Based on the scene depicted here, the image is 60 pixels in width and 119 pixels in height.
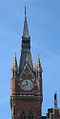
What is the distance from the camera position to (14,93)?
4500 inches

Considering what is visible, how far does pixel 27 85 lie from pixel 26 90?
0.86m

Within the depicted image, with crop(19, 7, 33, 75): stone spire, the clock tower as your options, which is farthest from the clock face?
crop(19, 7, 33, 75): stone spire

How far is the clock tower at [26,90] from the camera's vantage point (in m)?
113

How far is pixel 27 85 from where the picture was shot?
377 feet

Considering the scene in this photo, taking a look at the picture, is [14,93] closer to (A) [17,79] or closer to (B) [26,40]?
(A) [17,79]

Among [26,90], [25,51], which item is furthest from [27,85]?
[25,51]

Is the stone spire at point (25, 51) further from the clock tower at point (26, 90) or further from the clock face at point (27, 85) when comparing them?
the clock face at point (27, 85)

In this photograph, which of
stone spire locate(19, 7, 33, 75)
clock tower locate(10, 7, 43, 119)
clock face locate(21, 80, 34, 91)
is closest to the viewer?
clock tower locate(10, 7, 43, 119)

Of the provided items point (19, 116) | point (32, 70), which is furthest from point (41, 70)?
point (19, 116)

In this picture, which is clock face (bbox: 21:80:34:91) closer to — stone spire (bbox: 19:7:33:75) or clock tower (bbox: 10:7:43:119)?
clock tower (bbox: 10:7:43:119)

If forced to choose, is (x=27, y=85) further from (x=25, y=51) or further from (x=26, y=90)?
(x=25, y=51)

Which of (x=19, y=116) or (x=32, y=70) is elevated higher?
(x=32, y=70)

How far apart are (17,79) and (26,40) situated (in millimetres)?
7808

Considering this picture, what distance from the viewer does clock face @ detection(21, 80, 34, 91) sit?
114838 millimetres
